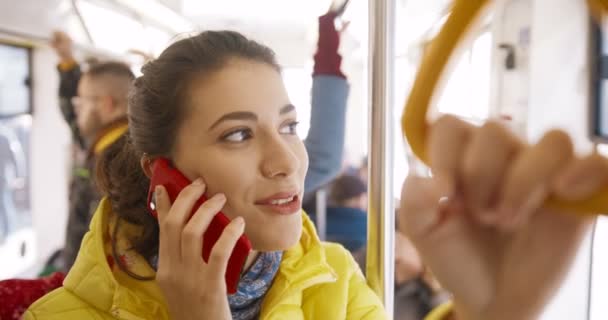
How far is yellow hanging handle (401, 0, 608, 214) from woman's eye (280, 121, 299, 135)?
1.33 feet

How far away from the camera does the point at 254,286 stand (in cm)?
80

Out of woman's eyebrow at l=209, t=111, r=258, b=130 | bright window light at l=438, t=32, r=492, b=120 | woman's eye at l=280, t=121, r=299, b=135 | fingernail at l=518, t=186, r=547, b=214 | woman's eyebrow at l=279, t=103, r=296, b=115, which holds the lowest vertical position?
fingernail at l=518, t=186, r=547, b=214

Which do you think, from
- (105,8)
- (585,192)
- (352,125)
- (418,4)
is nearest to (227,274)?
(585,192)

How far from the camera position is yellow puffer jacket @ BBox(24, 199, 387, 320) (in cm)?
71

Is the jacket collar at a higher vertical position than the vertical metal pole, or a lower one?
higher

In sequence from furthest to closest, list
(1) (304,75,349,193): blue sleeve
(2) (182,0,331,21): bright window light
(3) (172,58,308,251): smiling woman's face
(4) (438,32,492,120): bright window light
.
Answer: (4) (438,32,492,120): bright window light
(2) (182,0,331,21): bright window light
(1) (304,75,349,193): blue sleeve
(3) (172,58,308,251): smiling woman's face

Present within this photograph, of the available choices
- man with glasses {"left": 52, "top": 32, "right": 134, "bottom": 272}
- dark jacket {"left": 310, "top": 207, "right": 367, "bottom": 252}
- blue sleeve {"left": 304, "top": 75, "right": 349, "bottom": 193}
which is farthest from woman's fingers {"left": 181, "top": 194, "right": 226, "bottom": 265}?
dark jacket {"left": 310, "top": 207, "right": 367, "bottom": 252}

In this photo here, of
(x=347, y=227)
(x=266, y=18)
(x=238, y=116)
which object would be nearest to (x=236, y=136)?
(x=238, y=116)

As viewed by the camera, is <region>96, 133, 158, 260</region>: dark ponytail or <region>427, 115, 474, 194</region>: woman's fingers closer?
<region>427, 115, 474, 194</region>: woman's fingers

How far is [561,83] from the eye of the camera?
2.34m

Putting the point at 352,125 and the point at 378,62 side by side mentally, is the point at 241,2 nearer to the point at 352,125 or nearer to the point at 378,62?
the point at 378,62

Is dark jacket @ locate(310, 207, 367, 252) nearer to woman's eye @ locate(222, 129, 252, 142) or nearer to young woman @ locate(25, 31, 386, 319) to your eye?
young woman @ locate(25, 31, 386, 319)

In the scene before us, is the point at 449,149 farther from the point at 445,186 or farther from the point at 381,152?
the point at 381,152

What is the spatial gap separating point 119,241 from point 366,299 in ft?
1.24
